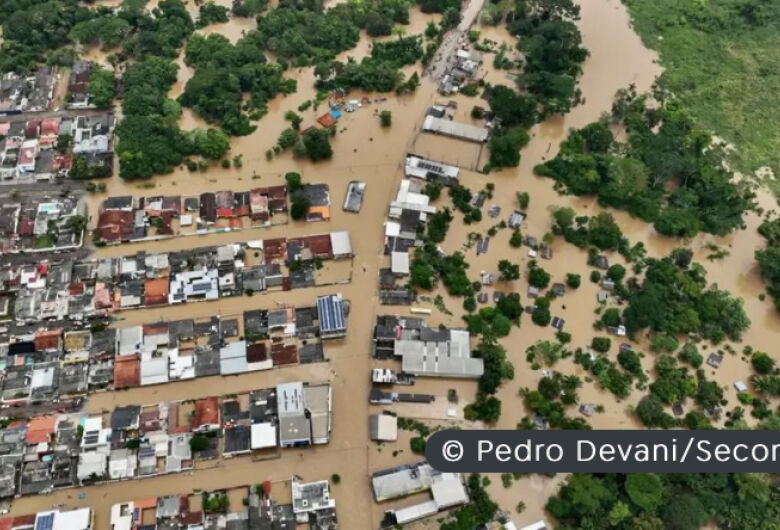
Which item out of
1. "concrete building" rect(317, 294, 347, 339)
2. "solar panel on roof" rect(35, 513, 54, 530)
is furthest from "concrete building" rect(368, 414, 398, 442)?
"solar panel on roof" rect(35, 513, 54, 530)

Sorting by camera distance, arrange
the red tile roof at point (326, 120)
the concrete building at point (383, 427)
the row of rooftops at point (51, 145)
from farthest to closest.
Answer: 1. the red tile roof at point (326, 120)
2. the row of rooftops at point (51, 145)
3. the concrete building at point (383, 427)

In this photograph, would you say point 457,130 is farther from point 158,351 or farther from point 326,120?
point 158,351

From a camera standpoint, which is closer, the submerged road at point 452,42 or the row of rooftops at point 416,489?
the row of rooftops at point 416,489

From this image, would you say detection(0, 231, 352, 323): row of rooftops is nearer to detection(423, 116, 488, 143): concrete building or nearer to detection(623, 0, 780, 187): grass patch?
detection(423, 116, 488, 143): concrete building

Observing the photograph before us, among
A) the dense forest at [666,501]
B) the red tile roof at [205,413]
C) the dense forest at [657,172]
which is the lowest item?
the dense forest at [666,501]

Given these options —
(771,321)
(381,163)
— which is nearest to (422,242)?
(381,163)

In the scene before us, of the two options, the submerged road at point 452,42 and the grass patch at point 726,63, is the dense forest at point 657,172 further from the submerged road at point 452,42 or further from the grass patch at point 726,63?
the submerged road at point 452,42

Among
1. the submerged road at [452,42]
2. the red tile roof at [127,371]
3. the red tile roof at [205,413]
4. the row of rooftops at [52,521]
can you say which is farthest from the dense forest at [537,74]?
the row of rooftops at [52,521]
